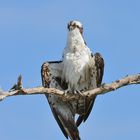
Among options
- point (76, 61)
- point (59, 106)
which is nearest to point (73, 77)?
point (76, 61)

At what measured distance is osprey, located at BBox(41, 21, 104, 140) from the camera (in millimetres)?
22719

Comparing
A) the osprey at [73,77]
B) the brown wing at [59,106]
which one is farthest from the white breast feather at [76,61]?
the brown wing at [59,106]

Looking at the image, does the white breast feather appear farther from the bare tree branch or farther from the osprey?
the bare tree branch

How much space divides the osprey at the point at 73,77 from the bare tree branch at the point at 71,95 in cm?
75

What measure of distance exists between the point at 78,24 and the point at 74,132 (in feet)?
9.47

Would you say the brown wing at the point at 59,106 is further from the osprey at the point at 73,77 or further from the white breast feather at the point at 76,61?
the white breast feather at the point at 76,61

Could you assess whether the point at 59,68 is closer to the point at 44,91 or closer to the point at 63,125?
the point at 63,125

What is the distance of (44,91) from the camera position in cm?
1970

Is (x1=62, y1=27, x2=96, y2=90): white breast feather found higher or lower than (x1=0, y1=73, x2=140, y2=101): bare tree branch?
higher

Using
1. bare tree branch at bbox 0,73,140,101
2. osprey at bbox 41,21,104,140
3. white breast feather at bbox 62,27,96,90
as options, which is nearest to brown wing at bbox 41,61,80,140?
osprey at bbox 41,21,104,140

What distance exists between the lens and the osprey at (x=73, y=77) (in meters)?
22.7

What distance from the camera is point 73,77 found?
22.8m

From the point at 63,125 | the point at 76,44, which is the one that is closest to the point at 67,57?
the point at 76,44

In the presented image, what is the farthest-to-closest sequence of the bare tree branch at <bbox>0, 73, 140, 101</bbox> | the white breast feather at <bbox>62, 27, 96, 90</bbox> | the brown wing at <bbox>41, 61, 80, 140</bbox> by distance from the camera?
the brown wing at <bbox>41, 61, 80, 140</bbox> < the white breast feather at <bbox>62, 27, 96, 90</bbox> < the bare tree branch at <bbox>0, 73, 140, 101</bbox>
